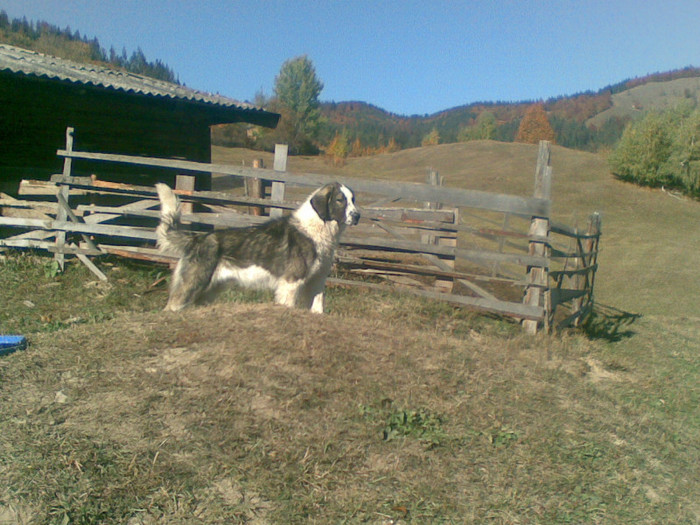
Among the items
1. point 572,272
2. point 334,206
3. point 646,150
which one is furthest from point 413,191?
point 646,150

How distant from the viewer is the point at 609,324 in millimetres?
11508

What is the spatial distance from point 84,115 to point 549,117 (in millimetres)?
123161

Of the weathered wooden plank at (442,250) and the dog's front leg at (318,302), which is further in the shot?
the weathered wooden plank at (442,250)

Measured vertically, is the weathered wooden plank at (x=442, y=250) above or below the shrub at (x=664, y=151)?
below

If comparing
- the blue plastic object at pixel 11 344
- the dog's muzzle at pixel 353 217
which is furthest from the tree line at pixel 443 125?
the blue plastic object at pixel 11 344

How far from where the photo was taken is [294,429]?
3.79 meters

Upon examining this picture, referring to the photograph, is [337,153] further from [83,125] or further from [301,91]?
[83,125]

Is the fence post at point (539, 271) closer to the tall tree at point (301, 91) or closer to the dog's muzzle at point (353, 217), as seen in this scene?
the dog's muzzle at point (353, 217)

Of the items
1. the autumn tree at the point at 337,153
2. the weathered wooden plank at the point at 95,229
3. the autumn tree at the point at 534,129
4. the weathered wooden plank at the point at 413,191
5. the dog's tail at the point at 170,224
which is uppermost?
the autumn tree at the point at 534,129

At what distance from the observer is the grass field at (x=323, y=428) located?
10.6 ft

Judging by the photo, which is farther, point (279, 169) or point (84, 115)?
point (84, 115)

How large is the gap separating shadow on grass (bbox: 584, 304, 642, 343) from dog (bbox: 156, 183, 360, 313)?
5481 mm

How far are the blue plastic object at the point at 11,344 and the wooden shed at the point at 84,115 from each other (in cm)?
722

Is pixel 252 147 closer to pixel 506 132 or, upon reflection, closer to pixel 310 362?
pixel 310 362
